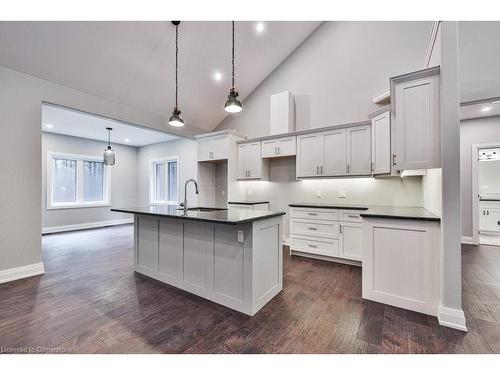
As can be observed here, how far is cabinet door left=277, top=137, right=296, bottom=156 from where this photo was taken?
4297 millimetres

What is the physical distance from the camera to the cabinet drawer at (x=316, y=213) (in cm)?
368

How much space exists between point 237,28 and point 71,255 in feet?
16.7

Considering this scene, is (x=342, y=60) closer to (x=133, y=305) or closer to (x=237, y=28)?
(x=237, y=28)

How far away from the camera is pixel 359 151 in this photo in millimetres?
3627

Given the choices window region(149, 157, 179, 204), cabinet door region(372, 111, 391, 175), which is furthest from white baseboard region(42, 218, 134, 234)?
cabinet door region(372, 111, 391, 175)

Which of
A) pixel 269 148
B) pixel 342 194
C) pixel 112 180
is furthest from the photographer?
pixel 112 180

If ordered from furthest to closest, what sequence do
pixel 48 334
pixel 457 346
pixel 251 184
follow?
pixel 251 184
pixel 48 334
pixel 457 346

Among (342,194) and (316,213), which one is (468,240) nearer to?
(342,194)

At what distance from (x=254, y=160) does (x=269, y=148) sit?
441mm

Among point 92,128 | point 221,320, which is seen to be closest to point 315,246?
point 221,320

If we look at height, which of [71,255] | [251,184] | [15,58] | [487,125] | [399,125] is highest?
[15,58]

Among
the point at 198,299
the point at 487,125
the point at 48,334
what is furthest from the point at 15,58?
the point at 487,125

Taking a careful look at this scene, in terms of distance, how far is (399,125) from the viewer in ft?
7.75

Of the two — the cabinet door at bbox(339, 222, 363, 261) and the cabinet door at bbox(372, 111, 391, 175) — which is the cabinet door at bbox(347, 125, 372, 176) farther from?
the cabinet door at bbox(339, 222, 363, 261)
